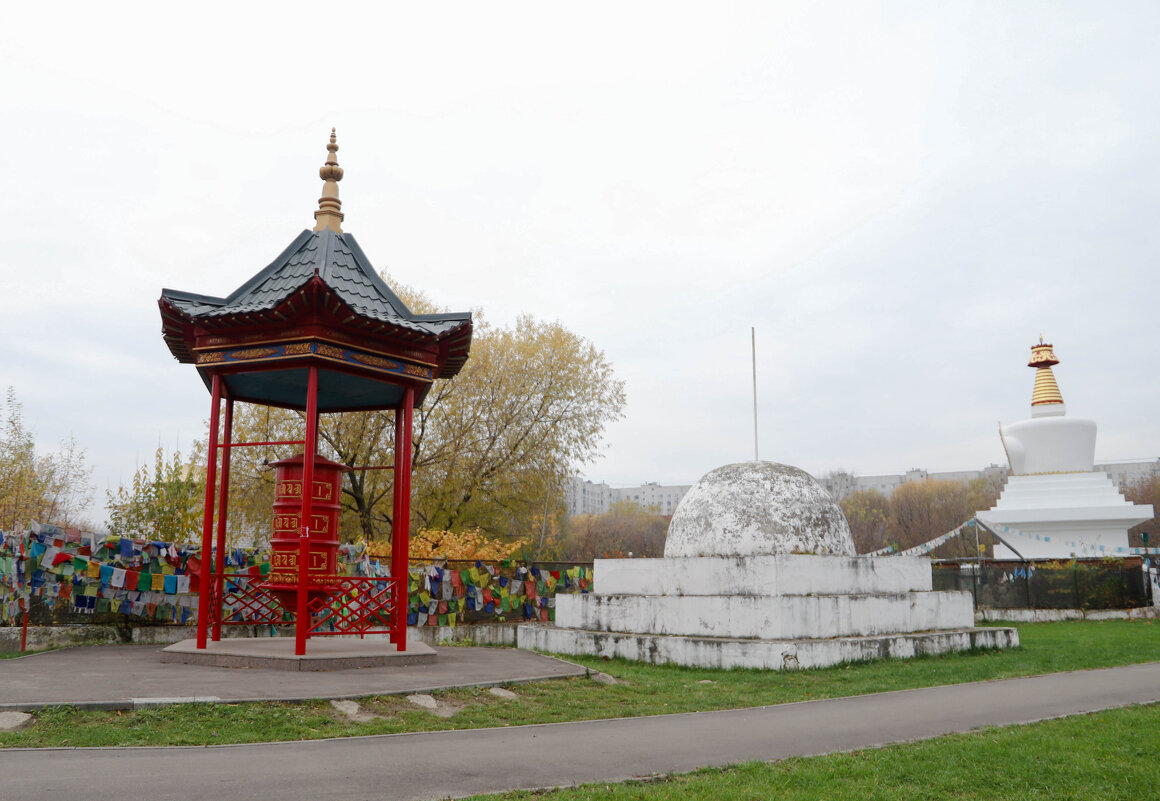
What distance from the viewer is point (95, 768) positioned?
5730mm

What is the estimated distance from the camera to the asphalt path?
5422mm

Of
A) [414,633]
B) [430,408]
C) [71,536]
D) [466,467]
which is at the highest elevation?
[430,408]

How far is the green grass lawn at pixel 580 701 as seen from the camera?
6.80 metres

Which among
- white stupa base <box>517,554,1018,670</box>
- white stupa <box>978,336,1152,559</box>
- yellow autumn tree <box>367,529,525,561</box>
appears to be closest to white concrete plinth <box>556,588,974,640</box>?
white stupa base <box>517,554,1018,670</box>

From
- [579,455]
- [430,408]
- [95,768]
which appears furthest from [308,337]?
[579,455]

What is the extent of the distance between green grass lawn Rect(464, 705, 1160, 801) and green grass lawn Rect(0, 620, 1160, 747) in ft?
8.34

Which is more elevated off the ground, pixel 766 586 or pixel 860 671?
pixel 766 586

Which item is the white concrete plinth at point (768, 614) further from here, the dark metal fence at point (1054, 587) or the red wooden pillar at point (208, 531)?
the dark metal fence at point (1054, 587)

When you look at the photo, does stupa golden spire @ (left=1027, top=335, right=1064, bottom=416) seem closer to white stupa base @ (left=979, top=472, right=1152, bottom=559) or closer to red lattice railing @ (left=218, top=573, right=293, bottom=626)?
white stupa base @ (left=979, top=472, right=1152, bottom=559)

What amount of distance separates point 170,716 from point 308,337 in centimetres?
498

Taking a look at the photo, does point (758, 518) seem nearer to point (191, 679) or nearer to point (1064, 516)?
point (191, 679)

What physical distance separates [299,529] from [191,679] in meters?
3.05

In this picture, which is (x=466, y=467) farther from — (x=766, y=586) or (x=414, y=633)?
(x=766, y=586)

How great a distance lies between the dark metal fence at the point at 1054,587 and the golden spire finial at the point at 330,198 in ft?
73.3
